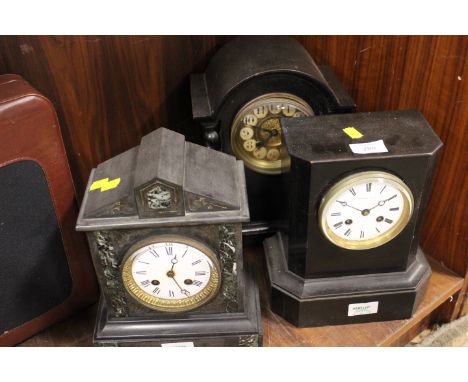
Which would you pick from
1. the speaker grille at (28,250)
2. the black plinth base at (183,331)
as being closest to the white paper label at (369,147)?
the black plinth base at (183,331)

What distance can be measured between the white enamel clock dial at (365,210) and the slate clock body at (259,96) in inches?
6.0

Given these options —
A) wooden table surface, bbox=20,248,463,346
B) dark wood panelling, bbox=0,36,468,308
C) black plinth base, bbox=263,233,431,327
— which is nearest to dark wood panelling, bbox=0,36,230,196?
dark wood panelling, bbox=0,36,468,308

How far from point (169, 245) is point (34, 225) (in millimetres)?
344

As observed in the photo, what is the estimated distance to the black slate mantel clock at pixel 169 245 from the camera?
3.69 feet

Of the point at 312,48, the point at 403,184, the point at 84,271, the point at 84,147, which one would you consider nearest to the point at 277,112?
the point at 312,48

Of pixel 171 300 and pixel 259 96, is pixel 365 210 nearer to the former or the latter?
pixel 259 96

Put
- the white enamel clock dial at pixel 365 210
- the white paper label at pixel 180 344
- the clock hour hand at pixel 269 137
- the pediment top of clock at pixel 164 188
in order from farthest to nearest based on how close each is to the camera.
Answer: the clock hour hand at pixel 269 137
the white paper label at pixel 180 344
the white enamel clock dial at pixel 365 210
the pediment top of clock at pixel 164 188

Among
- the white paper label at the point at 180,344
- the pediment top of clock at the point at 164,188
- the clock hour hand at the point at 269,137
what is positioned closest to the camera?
the pediment top of clock at the point at 164,188

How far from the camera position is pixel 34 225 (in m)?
1.28

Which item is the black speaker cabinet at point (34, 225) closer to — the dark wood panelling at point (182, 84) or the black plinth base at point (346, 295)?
the dark wood panelling at point (182, 84)

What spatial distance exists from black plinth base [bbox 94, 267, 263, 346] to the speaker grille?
0.18 m

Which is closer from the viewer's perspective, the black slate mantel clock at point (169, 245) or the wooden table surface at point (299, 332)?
the black slate mantel clock at point (169, 245)

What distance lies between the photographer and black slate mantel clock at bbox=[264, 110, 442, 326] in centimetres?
119

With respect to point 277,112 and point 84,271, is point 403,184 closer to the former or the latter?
point 277,112
